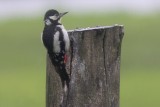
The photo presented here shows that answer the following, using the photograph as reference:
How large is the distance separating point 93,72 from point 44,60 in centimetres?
935

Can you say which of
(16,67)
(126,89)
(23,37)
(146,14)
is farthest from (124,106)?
(146,14)

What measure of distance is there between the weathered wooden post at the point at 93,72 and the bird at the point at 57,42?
0.08m

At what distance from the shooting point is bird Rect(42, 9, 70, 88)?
685 centimetres


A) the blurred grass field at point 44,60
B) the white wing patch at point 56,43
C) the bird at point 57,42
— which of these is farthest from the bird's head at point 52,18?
the blurred grass field at point 44,60

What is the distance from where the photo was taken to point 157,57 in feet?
54.4

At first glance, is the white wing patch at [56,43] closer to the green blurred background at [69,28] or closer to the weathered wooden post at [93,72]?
the weathered wooden post at [93,72]

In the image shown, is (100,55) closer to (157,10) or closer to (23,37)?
(23,37)

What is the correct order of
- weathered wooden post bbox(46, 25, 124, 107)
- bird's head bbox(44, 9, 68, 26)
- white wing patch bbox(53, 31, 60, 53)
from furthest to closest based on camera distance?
bird's head bbox(44, 9, 68, 26), white wing patch bbox(53, 31, 60, 53), weathered wooden post bbox(46, 25, 124, 107)

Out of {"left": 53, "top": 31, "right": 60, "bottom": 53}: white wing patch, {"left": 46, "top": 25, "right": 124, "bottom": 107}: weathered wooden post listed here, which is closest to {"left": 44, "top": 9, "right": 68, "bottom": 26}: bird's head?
{"left": 53, "top": 31, "right": 60, "bottom": 53}: white wing patch

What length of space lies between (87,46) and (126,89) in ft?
24.6

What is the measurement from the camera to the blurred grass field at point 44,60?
13.7 meters

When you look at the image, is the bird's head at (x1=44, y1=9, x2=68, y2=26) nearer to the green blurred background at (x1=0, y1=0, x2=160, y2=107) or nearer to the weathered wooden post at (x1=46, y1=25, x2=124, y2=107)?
the weathered wooden post at (x1=46, y1=25, x2=124, y2=107)

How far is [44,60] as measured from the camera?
16.1 meters

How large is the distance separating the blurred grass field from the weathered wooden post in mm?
5850
